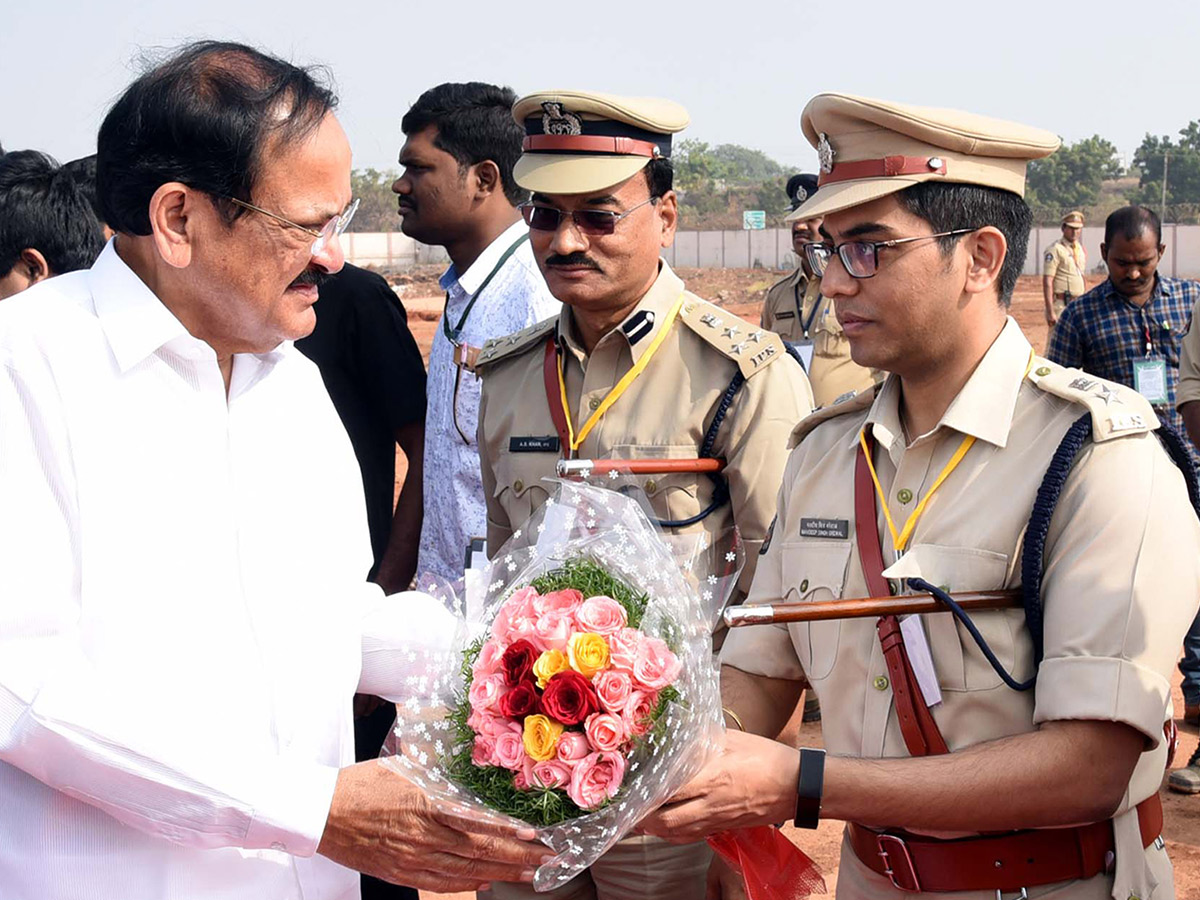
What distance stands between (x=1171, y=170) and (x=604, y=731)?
62440 millimetres

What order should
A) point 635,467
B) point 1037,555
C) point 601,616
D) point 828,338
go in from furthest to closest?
point 828,338 → point 635,467 → point 1037,555 → point 601,616

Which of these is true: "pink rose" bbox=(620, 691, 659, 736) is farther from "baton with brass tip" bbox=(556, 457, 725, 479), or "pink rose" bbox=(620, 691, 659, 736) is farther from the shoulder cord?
"baton with brass tip" bbox=(556, 457, 725, 479)

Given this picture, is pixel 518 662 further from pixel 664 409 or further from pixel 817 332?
pixel 817 332

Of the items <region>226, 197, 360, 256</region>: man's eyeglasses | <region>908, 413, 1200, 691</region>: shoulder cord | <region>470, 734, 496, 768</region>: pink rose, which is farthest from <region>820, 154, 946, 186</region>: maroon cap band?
<region>470, 734, 496, 768</region>: pink rose

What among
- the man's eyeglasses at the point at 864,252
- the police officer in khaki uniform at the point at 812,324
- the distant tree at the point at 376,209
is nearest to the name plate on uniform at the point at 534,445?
the man's eyeglasses at the point at 864,252

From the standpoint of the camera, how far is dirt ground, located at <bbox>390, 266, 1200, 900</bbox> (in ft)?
17.9

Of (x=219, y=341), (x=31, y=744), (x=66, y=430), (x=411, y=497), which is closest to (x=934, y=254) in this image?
(x=219, y=341)

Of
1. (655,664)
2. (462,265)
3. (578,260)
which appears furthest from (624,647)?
(462,265)

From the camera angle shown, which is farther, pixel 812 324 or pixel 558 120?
pixel 812 324

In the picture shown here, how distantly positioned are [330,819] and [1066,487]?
1478 millimetres

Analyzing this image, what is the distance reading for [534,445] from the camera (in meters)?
3.74

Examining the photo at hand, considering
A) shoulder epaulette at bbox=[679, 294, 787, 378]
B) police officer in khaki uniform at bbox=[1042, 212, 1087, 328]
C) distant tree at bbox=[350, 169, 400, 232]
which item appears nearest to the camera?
shoulder epaulette at bbox=[679, 294, 787, 378]

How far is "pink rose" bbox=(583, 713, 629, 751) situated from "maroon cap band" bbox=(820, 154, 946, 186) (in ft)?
4.17

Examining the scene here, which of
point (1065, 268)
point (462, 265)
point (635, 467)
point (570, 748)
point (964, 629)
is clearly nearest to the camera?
A: point (570, 748)
